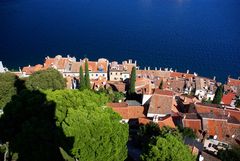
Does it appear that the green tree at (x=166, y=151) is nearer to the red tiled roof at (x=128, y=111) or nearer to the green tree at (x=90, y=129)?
the green tree at (x=90, y=129)

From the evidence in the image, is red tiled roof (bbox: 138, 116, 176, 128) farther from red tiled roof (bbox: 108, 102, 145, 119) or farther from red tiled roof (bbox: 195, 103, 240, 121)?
red tiled roof (bbox: 195, 103, 240, 121)

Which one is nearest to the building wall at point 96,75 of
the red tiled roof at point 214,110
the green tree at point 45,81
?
the green tree at point 45,81

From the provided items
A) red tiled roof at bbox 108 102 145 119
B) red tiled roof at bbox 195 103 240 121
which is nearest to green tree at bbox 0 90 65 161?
red tiled roof at bbox 108 102 145 119

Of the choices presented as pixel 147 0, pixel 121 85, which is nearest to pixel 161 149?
pixel 121 85

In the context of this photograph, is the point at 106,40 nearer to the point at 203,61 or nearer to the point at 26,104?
the point at 203,61

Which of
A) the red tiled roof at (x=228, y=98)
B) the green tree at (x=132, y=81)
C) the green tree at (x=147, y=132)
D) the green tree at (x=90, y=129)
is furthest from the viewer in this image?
the red tiled roof at (x=228, y=98)

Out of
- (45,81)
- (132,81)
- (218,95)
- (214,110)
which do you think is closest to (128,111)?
(132,81)
